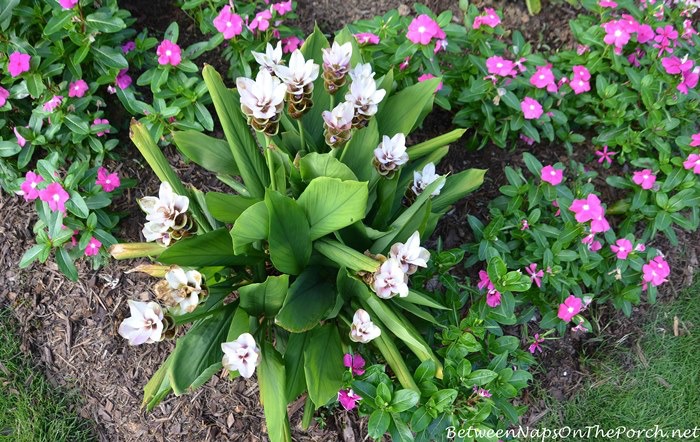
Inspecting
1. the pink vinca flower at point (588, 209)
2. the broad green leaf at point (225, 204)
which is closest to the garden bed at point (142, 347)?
the pink vinca flower at point (588, 209)

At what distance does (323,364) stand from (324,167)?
0.58 metres

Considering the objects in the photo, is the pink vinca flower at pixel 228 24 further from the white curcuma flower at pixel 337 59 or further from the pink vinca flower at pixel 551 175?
the pink vinca flower at pixel 551 175

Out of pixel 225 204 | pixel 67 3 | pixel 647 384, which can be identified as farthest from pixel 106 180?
pixel 647 384

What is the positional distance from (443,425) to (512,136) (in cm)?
143

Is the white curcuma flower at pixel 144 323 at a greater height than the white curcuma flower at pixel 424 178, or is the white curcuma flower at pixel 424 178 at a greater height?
the white curcuma flower at pixel 424 178

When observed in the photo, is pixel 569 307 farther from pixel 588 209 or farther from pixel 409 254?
pixel 409 254

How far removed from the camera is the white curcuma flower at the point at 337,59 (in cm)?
150

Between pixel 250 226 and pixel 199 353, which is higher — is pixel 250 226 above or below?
above

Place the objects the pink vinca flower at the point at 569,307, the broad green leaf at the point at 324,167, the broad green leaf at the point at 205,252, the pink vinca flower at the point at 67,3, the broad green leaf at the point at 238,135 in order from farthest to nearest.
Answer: the pink vinca flower at the point at 569,307 → the pink vinca flower at the point at 67,3 → the broad green leaf at the point at 238,135 → the broad green leaf at the point at 324,167 → the broad green leaf at the point at 205,252

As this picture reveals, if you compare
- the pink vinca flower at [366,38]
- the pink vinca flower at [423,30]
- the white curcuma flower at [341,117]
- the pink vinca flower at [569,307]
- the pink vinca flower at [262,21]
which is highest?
the white curcuma flower at [341,117]

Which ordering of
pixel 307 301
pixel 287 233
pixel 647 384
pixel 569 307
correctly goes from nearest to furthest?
1. pixel 287 233
2. pixel 307 301
3. pixel 569 307
4. pixel 647 384

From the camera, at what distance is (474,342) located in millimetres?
1712

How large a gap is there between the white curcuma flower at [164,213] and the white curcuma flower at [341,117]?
427mm

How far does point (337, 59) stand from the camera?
150 cm
